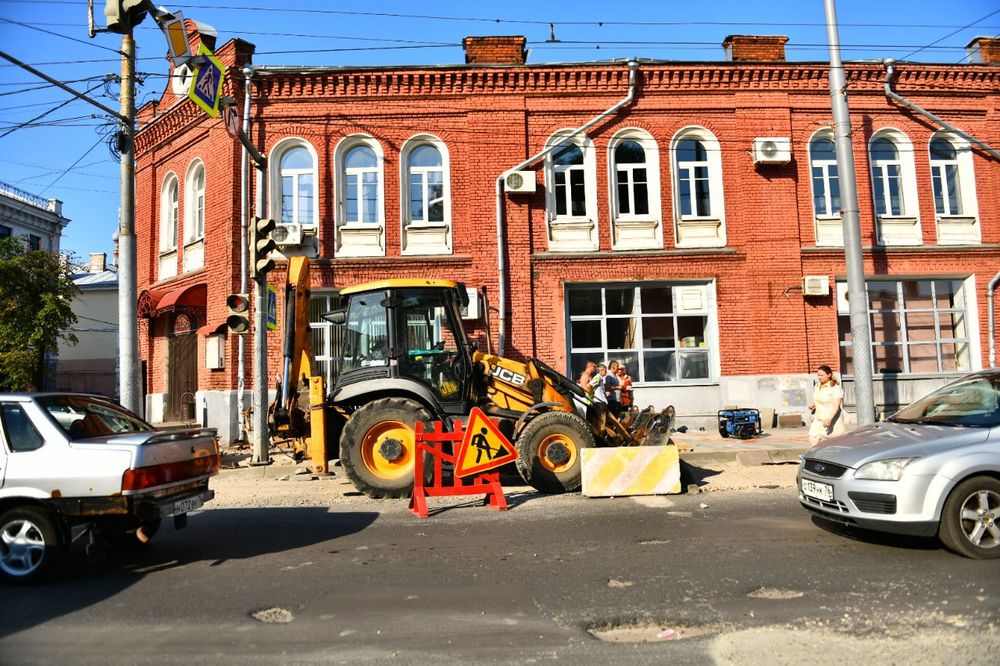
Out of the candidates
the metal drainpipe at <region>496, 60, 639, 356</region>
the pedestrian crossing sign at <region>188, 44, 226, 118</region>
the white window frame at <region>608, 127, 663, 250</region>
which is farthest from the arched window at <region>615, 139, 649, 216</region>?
the pedestrian crossing sign at <region>188, 44, 226, 118</region>

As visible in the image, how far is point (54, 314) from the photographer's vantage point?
16.8m

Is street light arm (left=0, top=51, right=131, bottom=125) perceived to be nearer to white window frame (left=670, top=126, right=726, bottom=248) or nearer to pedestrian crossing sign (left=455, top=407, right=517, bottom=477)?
pedestrian crossing sign (left=455, top=407, right=517, bottom=477)

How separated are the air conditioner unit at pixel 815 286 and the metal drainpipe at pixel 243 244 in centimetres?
1243

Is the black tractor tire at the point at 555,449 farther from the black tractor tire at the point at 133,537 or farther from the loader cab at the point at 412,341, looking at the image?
the black tractor tire at the point at 133,537

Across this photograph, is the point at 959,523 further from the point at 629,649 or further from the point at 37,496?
the point at 37,496

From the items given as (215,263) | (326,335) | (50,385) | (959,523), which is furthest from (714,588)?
(50,385)

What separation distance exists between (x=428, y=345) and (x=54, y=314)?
41.8ft

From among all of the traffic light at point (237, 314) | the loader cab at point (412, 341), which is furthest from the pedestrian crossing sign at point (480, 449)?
the traffic light at point (237, 314)

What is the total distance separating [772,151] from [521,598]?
13350mm

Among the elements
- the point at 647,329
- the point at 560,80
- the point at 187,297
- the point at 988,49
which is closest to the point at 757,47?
the point at 560,80

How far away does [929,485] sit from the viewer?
17.6 ft

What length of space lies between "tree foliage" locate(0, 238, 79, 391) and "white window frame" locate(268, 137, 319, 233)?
6.61 metres

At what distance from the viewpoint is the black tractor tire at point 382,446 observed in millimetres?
8586

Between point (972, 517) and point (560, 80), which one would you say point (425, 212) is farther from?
point (972, 517)
